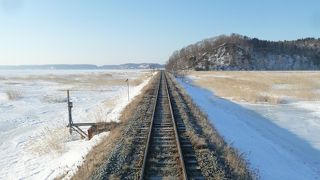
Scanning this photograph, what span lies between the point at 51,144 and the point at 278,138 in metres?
9.62

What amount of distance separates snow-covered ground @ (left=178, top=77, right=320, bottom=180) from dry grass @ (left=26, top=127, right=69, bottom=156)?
6379 millimetres

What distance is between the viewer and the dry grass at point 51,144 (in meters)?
15.7

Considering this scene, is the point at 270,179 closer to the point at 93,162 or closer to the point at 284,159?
the point at 284,159

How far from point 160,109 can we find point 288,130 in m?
6.48

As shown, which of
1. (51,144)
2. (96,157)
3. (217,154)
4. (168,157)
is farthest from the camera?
(51,144)

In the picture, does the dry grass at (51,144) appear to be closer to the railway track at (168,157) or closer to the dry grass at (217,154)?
the railway track at (168,157)

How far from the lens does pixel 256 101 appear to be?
108 ft

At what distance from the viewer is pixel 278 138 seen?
1772 centimetres

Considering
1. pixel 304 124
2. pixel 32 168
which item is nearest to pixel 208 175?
pixel 32 168

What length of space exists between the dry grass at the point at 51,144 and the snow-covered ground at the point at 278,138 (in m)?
6.38

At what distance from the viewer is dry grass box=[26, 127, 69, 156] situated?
1573 centimetres

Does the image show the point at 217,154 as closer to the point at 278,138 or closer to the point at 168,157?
the point at 168,157

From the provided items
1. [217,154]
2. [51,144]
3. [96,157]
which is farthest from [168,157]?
[51,144]

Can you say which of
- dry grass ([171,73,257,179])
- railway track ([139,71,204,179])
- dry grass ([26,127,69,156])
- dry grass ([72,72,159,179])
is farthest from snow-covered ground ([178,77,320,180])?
dry grass ([26,127,69,156])
